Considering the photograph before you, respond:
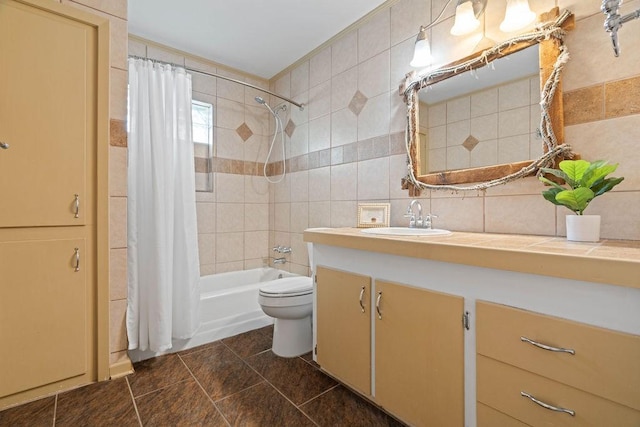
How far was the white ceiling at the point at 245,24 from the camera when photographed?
2014 mm

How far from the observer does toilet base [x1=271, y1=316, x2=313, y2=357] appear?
76.5 inches

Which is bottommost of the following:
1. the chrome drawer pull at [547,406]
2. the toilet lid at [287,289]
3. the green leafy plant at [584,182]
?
the chrome drawer pull at [547,406]

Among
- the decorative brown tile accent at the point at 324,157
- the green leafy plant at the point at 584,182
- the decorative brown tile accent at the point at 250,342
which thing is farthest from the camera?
the decorative brown tile accent at the point at 324,157

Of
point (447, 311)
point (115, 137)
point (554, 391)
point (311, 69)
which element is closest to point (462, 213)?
point (447, 311)

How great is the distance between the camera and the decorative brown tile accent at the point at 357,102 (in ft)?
7.04

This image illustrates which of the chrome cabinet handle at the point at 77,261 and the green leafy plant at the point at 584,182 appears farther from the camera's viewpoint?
the chrome cabinet handle at the point at 77,261

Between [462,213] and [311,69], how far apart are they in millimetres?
1846

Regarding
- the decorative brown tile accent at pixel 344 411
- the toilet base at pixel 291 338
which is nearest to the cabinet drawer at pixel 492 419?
the decorative brown tile accent at pixel 344 411

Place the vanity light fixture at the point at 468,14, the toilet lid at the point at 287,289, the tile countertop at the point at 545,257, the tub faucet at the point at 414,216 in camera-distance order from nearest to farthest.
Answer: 1. the tile countertop at the point at 545,257
2. the vanity light fixture at the point at 468,14
3. the tub faucet at the point at 414,216
4. the toilet lid at the point at 287,289

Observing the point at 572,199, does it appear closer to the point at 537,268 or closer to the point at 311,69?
the point at 537,268

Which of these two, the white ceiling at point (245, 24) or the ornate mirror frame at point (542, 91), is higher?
the white ceiling at point (245, 24)

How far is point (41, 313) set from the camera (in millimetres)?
1502

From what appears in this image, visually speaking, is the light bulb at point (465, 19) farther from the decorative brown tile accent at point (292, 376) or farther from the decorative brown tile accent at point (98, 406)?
the decorative brown tile accent at point (98, 406)

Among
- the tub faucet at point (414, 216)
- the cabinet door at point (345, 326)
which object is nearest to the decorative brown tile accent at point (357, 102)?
the tub faucet at point (414, 216)
